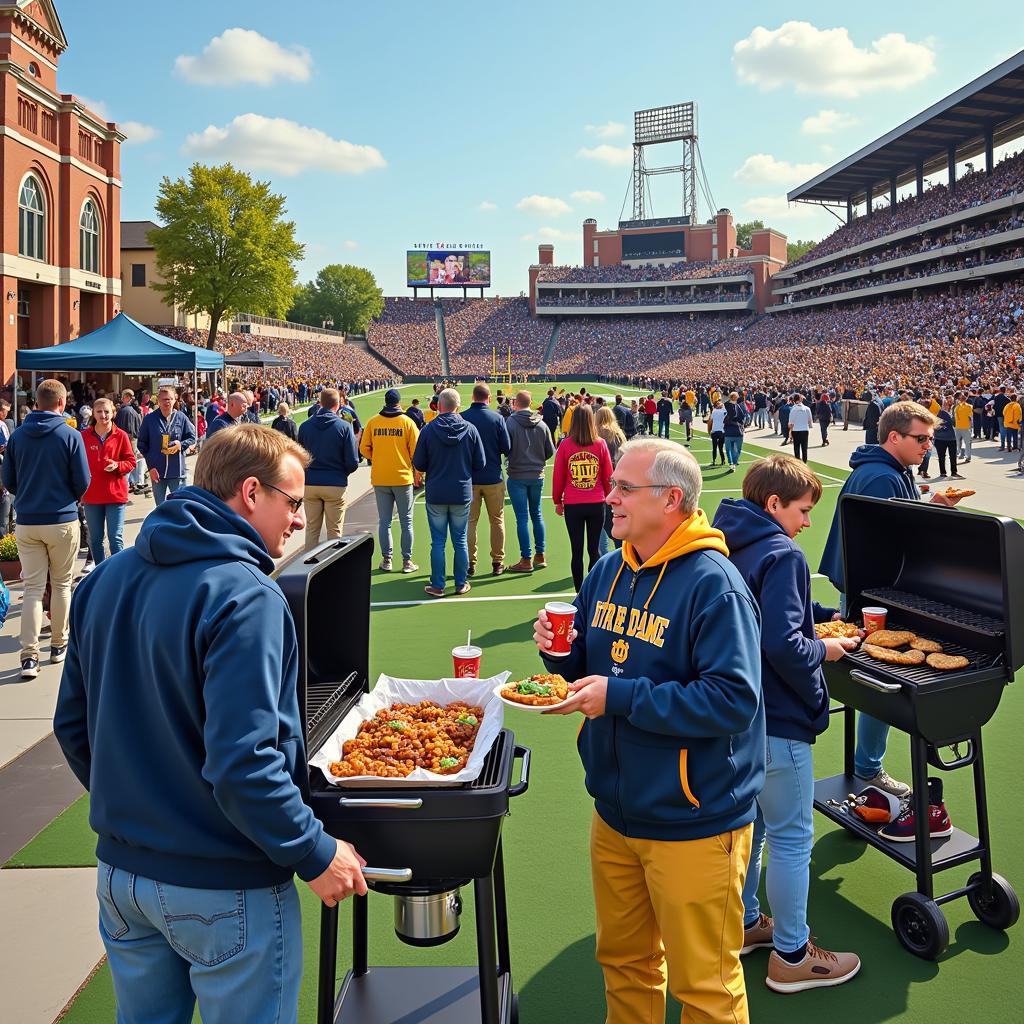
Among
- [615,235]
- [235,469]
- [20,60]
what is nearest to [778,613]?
[235,469]

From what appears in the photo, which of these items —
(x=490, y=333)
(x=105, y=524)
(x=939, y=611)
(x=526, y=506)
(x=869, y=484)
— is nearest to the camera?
(x=939, y=611)

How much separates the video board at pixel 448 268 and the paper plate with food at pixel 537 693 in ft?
361

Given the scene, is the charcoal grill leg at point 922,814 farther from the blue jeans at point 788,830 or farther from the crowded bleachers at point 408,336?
the crowded bleachers at point 408,336

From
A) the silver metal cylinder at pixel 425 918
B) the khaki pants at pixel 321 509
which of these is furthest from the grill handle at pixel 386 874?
the khaki pants at pixel 321 509

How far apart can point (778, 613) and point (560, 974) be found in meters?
1.65

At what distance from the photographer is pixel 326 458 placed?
10188 millimetres

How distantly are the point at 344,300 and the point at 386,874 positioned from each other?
112075 millimetres

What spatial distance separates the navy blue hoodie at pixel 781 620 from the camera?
307 centimetres

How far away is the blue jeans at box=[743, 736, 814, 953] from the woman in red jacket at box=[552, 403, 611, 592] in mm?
5402

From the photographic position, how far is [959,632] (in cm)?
381

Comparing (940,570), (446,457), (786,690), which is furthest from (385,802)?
(446,457)

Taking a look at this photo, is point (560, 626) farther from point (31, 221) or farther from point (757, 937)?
point (31, 221)

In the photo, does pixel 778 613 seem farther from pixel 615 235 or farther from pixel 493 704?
pixel 615 235

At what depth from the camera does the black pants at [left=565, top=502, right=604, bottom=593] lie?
28.9ft
